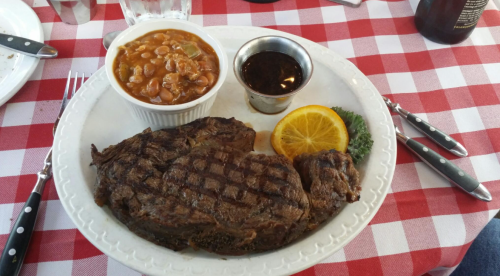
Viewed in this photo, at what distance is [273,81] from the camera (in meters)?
2.63

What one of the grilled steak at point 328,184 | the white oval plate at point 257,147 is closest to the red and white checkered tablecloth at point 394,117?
the white oval plate at point 257,147

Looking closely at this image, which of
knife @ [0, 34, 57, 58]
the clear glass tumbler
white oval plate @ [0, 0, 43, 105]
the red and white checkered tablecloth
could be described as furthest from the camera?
the clear glass tumbler

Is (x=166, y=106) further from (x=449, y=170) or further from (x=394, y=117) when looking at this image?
(x=449, y=170)

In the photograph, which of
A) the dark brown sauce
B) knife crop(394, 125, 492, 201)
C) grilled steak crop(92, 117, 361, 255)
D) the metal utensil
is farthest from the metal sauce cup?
the metal utensil

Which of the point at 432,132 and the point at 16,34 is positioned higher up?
the point at 16,34

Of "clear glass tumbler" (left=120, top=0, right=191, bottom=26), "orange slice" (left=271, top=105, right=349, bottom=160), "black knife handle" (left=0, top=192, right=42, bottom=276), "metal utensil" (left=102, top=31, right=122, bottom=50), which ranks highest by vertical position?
"clear glass tumbler" (left=120, top=0, right=191, bottom=26)

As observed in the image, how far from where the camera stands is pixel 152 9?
3.25m

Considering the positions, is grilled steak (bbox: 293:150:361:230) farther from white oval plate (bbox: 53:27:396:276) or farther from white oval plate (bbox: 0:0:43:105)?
white oval plate (bbox: 0:0:43:105)

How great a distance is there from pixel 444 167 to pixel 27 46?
3320 millimetres

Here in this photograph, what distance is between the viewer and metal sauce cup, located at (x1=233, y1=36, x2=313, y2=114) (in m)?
2.54

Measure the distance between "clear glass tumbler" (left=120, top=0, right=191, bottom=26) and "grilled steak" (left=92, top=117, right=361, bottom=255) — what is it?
5.09 ft

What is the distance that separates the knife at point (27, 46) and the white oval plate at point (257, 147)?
1.82 feet

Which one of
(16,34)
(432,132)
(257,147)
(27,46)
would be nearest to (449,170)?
(432,132)

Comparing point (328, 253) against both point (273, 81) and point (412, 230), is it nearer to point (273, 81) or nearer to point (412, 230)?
point (412, 230)
